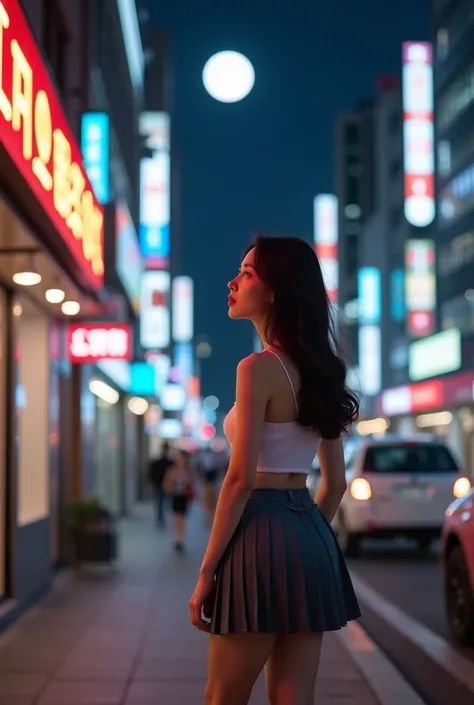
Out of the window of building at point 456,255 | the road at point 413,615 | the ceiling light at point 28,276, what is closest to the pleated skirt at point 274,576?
the road at point 413,615

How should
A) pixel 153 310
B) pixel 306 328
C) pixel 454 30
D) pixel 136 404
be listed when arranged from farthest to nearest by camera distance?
pixel 454 30
pixel 153 310
pixel 136 404
pixel 306 328

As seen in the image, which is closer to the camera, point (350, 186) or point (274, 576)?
point (274, 576)

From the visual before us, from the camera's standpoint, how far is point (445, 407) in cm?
5534

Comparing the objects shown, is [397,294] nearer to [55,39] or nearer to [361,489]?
[361,489]

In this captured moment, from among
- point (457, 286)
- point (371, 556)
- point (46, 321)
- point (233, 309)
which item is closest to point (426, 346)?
point (457, 286)

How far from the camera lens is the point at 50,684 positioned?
295 inches

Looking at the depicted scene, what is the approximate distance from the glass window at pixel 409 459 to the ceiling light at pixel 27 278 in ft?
25.7

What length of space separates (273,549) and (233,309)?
0.81 meters

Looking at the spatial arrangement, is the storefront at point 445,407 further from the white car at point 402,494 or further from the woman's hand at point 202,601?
the woman's hand at point 202,601

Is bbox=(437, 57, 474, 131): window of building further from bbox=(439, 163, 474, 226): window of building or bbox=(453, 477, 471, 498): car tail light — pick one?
bbox=(453, 477, 471, 498): car tail light

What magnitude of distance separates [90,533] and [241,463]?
11.9 m

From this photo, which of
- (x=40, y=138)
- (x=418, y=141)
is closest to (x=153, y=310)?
(x=418, y=141)

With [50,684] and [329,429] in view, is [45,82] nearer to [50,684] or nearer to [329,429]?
[50,684]

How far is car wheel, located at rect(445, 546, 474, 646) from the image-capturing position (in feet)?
28.6
